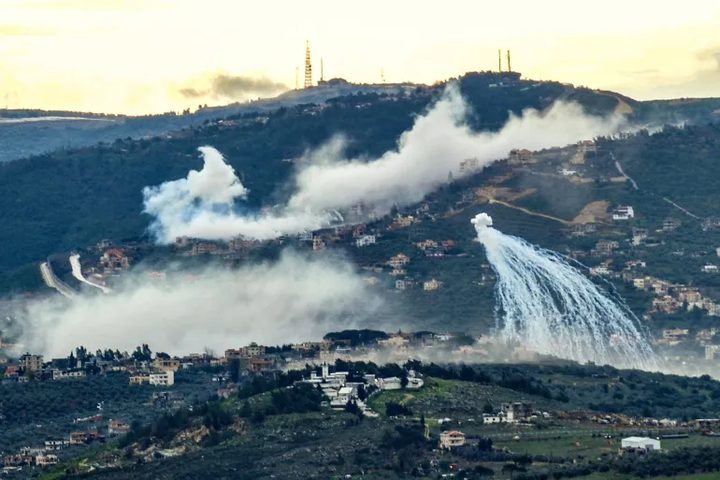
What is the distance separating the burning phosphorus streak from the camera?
133 m

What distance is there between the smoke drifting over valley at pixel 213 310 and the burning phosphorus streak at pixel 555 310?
593 cm

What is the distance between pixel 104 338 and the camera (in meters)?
142

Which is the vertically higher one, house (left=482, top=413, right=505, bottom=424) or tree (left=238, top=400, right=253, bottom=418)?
tree (left=238, top=400, right=253, bottom=418)

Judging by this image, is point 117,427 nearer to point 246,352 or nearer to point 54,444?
point 54,444

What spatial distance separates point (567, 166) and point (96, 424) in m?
45.8

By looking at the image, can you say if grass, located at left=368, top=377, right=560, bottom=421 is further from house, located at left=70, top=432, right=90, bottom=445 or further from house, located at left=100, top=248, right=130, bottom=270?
house, located at left=100, top=248, right=130, bottom=270

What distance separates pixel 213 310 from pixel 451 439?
1794 inches

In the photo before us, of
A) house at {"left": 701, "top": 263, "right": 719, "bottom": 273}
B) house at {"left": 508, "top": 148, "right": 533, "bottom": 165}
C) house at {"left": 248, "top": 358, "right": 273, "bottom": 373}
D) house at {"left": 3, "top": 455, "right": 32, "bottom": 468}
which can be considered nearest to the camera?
house at {"left": 3, "top": 455, "right": 32, "bottom": 468}

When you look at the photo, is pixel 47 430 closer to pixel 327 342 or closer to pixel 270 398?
pixel 270 398

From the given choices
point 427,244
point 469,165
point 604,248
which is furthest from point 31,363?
point 469,165

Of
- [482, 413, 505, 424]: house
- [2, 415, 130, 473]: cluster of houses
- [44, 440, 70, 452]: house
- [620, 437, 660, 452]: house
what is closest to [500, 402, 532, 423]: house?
[482, 413, 505, 424]: house

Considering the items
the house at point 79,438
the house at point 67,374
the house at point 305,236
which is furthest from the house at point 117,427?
the house at point 305,236

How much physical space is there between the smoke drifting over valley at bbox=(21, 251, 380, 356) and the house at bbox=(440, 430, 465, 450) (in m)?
35.8

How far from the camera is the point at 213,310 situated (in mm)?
147000
